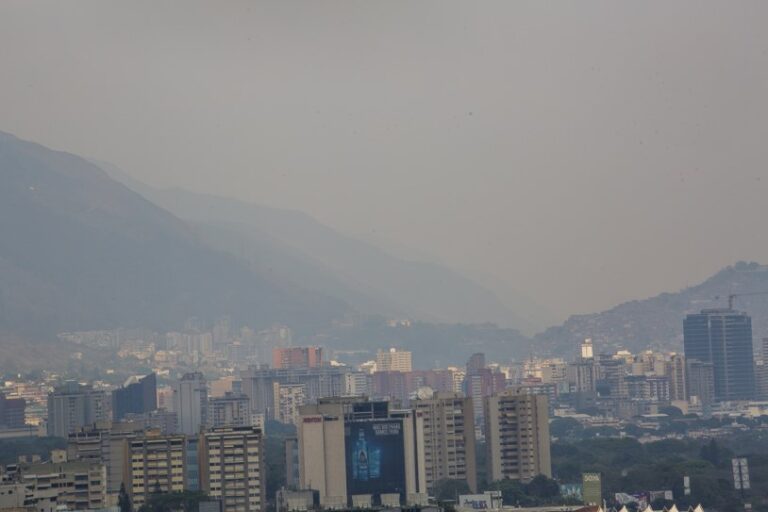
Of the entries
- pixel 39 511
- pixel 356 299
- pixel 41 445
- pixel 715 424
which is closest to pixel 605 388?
pixel 715 424

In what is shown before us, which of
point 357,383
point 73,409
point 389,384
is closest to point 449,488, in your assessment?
point 73,409

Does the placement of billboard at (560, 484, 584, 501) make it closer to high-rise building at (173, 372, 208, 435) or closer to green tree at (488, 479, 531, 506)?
green tree at (488, 479, 531, 506)

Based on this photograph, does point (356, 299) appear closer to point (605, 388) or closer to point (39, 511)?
point (605, 388)

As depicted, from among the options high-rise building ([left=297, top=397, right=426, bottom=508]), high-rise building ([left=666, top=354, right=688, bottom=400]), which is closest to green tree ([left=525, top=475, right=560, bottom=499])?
high-rise building ([left=297, top=397, right=426, bottom=508])

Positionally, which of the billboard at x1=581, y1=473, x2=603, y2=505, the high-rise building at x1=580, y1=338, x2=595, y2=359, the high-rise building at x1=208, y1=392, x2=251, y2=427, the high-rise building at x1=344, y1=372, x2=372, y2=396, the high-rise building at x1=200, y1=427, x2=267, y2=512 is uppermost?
the high-rise building at x1=580, y1=338, x2=595, y2=359

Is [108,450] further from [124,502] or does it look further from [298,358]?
[298,358]

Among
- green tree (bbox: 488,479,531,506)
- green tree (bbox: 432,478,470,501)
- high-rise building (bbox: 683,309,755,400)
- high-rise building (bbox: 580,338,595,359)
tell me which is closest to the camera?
green tree (bbox: 488,479,531,506)
